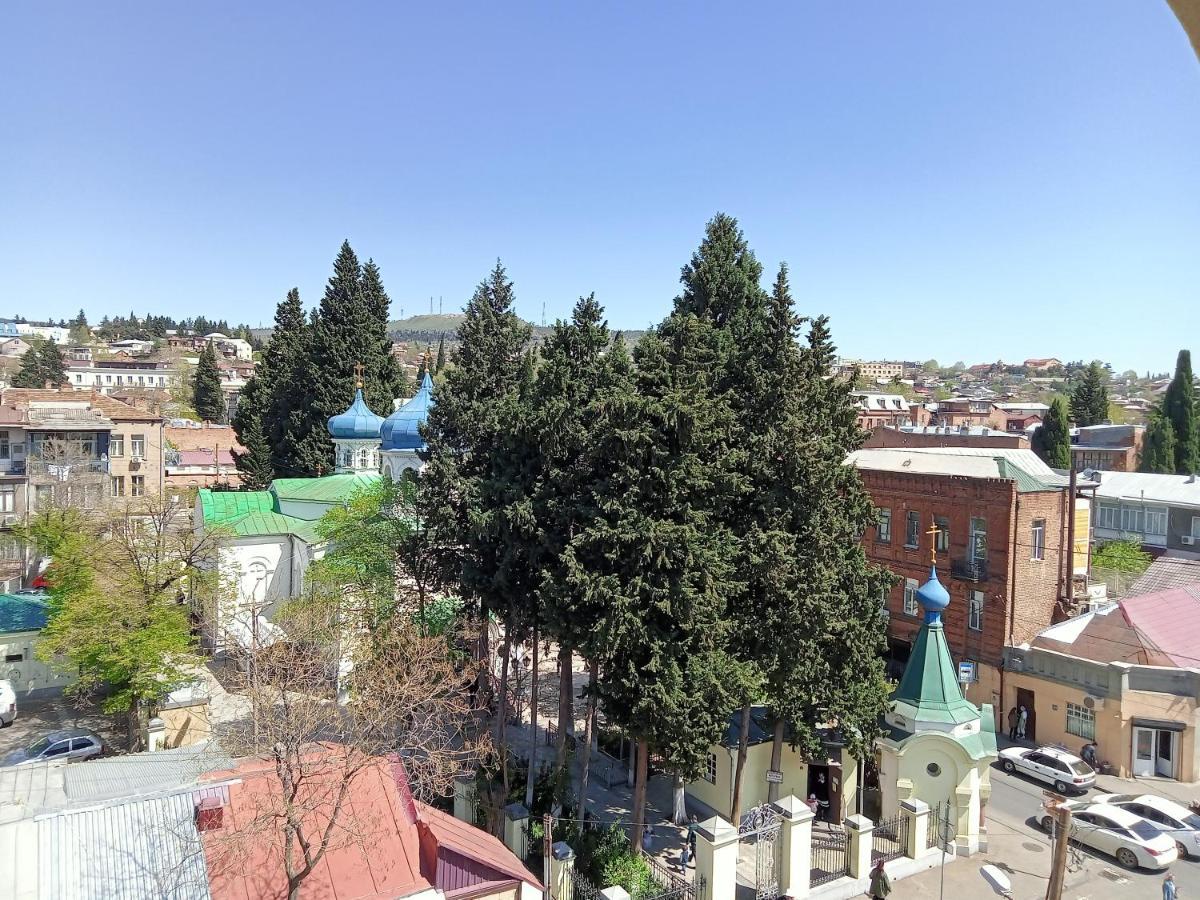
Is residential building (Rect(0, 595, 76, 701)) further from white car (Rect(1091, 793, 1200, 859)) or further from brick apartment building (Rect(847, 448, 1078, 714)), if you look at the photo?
white car (Rect(1091, 793, 1200, 859))

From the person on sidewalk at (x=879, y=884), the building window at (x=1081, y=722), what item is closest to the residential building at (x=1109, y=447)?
the building window at (x=1081, y=722)

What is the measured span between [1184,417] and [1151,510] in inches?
767

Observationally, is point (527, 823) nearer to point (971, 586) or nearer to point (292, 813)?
point (292, 813)

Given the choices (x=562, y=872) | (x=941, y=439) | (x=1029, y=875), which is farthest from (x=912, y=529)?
(x=941, y=439)

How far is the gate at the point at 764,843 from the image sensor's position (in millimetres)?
15914

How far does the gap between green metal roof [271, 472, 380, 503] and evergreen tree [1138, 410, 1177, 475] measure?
168ft

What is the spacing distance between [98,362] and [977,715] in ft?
456

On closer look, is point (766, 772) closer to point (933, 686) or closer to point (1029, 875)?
point (933, 686)

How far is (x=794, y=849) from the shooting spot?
15.7 meters

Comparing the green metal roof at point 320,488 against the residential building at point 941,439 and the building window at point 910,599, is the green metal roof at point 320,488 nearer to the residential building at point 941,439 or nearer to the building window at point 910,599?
the building window at point 910,599

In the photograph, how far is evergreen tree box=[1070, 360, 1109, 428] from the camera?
234 ft

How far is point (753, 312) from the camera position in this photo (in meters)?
19.6

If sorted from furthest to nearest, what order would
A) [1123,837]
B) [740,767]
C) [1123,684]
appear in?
[1123,684]
[1123,837]
[740,767]

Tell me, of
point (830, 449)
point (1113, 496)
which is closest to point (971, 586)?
point (830, 449)
